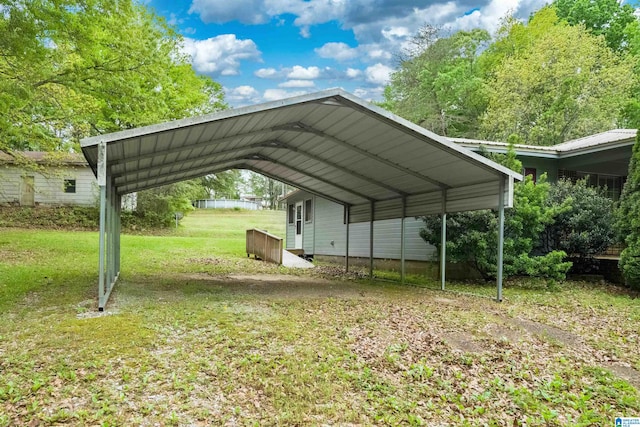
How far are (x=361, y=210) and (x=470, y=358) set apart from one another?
30.3ft

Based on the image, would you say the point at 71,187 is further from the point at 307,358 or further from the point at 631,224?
the point at 631,224

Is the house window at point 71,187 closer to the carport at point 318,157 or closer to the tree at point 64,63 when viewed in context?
the tree at point 64,63

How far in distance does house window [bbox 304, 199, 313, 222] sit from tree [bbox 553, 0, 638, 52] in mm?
22787

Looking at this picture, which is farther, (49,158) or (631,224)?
(49,158)

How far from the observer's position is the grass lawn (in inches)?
157

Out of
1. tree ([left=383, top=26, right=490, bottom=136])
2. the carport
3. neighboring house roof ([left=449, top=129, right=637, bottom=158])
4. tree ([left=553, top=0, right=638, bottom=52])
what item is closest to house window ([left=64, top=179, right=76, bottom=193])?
the carport

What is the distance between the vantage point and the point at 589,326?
695 cm

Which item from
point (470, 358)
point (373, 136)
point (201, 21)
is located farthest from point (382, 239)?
point (201, 21)

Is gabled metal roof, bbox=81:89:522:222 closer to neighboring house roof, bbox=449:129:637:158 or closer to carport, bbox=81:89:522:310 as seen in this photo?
carport, bbox=81:89:522:310

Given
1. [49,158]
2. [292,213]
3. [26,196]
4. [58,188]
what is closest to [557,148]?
[292,213]

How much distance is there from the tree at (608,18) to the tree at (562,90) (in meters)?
7.85

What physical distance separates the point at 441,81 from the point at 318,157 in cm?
2163

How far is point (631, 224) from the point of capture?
992 centimetres

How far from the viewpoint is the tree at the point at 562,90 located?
22062mm
